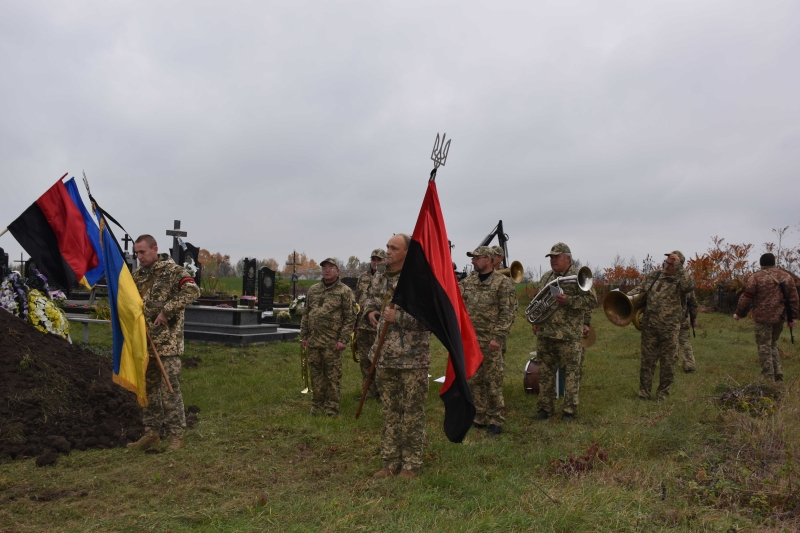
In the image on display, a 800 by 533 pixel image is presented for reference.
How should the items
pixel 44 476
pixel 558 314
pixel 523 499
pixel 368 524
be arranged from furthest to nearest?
1. pixel 558 314
2. pixel 44 476
3. pixel 523 499
4. pixel 368 524

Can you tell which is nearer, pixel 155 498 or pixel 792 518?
pixel 792 518

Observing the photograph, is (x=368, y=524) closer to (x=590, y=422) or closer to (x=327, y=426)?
(x=327, y=426)

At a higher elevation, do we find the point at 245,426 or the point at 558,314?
the point at 558,314

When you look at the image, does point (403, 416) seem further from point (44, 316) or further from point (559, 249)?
point (44, 316)

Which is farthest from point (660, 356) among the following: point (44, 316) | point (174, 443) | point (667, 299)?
point (44, 316)

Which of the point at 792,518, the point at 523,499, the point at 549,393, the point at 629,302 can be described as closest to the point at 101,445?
the point at 523,499

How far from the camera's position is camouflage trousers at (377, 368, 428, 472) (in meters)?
4.95

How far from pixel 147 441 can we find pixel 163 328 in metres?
1.19

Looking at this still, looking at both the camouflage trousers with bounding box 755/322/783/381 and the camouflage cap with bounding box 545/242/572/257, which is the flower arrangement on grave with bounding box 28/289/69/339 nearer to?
the camouflage cap with bounding box 545/242/572/257

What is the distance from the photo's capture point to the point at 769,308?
9.08 metres

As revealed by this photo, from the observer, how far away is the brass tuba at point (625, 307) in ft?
27.9

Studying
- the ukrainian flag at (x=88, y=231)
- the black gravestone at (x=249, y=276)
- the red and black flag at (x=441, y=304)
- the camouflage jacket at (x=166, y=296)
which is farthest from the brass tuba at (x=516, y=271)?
the black gravestone at (x=249, y=276)

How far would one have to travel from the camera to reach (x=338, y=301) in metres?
7.56

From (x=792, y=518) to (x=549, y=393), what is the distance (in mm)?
3443
